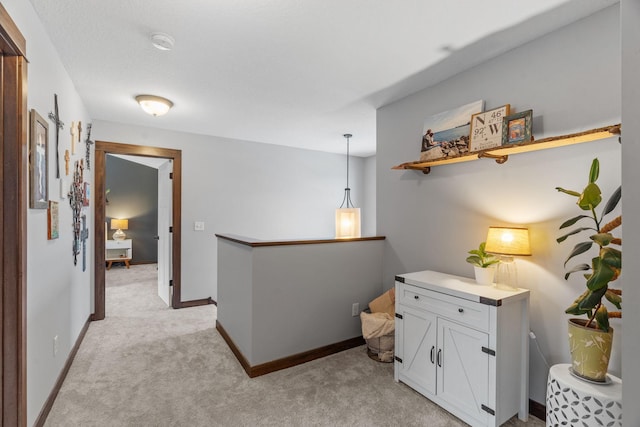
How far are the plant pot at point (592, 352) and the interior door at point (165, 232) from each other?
4.23m

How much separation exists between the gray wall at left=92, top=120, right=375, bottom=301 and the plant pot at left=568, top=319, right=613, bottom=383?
142 inches

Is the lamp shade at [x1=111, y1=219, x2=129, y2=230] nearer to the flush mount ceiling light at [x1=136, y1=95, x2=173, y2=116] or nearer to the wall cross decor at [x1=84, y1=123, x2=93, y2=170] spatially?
the wall cross decor at [x1=84, y1=123, x2=93, y2=170]

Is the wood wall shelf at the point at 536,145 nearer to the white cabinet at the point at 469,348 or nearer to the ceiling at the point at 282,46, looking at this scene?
the ceiling at the point at 282,46

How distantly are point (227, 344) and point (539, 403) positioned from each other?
8.26 feet

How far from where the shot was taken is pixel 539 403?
200 centimetres

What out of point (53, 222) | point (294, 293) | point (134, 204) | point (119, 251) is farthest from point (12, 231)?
point (134, 204)

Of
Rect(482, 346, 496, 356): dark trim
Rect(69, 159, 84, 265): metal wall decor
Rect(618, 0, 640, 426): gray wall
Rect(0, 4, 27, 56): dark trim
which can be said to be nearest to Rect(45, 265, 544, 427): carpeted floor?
Rect(482, 346, 496, 356): dark trim

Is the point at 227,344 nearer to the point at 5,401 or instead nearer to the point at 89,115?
the point at 5,401

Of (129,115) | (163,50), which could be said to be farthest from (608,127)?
(129,115)

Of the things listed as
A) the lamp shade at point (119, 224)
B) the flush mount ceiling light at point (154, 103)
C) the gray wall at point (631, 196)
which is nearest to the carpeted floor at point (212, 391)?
the gray wall at point (631, 196)

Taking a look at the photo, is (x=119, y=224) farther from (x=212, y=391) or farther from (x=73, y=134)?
(x=212, y=391)

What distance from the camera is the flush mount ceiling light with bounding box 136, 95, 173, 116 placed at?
9.98 feet

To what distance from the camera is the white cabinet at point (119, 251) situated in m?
7.07

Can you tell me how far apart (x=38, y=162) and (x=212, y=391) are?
182 centimetres
